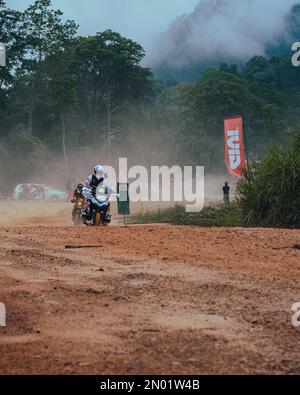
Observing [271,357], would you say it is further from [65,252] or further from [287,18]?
[287,18]

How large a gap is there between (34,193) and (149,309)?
4274 centimetres

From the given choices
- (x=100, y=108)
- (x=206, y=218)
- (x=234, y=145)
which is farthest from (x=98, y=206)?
(x=100, y=108)

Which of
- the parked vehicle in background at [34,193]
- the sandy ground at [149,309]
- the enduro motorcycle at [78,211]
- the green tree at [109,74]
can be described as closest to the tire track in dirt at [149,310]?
the sandy ground at [149,309]

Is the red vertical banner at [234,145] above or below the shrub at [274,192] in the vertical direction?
above

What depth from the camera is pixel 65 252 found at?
10961mm

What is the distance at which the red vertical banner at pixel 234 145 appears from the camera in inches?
1052

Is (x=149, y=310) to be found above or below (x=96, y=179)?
below

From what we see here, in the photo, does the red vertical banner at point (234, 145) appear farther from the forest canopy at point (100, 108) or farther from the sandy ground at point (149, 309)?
the forest canopy at point (100, 108)

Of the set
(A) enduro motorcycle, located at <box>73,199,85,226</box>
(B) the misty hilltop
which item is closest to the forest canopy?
(A) enduro motorcycle, located at <box>73,199,85,226</box>

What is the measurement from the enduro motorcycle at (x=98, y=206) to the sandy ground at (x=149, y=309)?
6026mm

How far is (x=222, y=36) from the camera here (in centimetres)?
15788

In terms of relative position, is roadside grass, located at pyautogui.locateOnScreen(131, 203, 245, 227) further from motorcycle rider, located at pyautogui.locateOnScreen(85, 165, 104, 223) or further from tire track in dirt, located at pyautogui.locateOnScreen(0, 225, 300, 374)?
tire track in dirt, located at pyautogui.locateOnScreen(0, 225, 300, 374)

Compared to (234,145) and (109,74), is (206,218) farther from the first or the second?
(109,74)

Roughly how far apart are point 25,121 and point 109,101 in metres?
10.3
